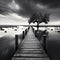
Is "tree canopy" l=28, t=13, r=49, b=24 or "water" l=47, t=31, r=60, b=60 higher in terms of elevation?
"tree canopy" l=28, t=13, r=49, b=24

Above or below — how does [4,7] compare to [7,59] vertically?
above

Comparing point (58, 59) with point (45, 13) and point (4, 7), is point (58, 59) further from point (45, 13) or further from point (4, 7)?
point (45, 13)

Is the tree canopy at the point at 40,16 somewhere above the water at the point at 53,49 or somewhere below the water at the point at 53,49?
above

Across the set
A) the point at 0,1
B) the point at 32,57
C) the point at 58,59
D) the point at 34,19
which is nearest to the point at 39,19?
the point at 34,19

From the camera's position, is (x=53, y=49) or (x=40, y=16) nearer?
(x=53, y=49)

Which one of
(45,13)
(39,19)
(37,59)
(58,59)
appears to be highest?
(45,13)

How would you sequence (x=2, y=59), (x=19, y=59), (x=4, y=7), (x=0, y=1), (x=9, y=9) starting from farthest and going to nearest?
(x=9, y=9)
(x=4, y=7)
(x=0, y=1)
(x=2, y=59)
(x=19, y=59)

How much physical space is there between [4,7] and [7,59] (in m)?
13.2

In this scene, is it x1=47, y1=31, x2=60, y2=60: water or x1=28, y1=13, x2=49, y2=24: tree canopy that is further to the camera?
x1=28, y1=13, x2=49, y2=24: tree canopy

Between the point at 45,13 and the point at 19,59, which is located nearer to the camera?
the point at 19,59

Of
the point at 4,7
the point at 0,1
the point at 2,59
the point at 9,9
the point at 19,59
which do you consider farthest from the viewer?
the point at 9,9

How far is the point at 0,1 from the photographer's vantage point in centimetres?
1531

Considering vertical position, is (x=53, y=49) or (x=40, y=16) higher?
(x=40, y=16)

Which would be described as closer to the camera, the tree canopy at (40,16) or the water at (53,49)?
the water at (53,49)
